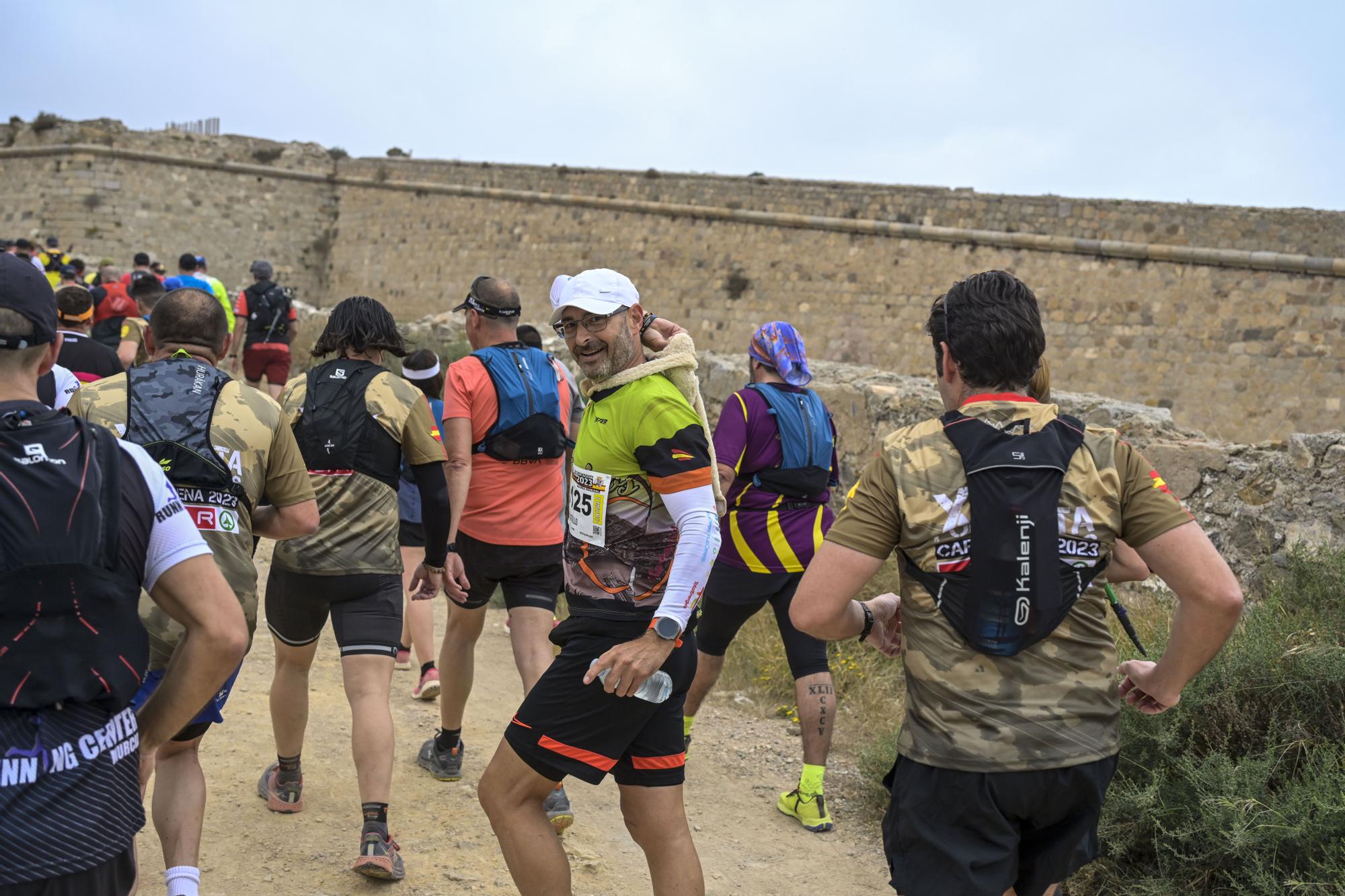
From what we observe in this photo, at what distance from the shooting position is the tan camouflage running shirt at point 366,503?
3801 mm

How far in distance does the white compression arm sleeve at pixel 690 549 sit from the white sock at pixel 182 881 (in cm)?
143

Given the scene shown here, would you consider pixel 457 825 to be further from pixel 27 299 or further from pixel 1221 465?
pixel 1221 465

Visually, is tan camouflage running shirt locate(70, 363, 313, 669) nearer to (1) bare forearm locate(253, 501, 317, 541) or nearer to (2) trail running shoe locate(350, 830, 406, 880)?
(1) bare forearm locate(253, 501, 317, 541)

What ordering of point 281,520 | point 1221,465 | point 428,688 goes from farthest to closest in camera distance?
point 1221,465 → point 428,688 → point 281,520

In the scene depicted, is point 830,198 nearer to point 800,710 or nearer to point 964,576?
point 800,710

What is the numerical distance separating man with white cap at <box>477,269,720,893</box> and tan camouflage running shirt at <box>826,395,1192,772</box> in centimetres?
59

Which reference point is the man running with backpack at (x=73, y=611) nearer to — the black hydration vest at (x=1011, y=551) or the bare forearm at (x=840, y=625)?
the bare forearm at (x=840, y=625)


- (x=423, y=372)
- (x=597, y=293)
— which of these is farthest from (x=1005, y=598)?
(x=423, y=372)

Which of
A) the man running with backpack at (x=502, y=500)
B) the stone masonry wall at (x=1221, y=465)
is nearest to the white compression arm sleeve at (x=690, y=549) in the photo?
the man running with backpack at (x=502, y=500)

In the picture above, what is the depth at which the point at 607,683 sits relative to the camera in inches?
107

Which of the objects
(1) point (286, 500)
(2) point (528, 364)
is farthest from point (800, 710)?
(1) point (286, 500)

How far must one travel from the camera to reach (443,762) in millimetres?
4496

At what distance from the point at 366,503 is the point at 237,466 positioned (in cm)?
91

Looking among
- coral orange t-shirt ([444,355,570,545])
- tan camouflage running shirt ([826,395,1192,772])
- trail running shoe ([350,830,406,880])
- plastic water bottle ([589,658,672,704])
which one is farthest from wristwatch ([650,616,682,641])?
coral orange t-shirt ([444,355,570,545])
